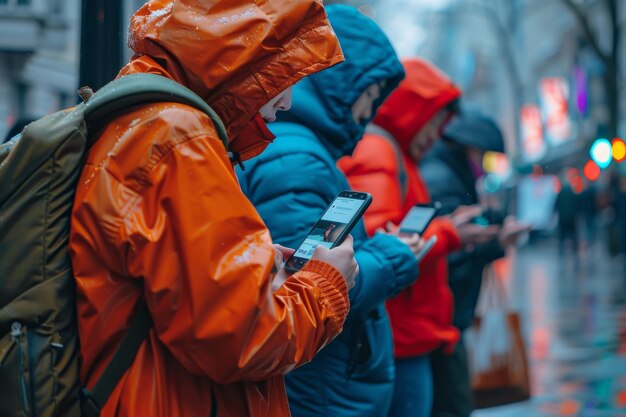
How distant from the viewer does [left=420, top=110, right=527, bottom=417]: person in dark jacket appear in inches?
214

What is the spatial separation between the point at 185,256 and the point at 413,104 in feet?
11.4

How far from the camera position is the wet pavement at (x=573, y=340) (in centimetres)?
832

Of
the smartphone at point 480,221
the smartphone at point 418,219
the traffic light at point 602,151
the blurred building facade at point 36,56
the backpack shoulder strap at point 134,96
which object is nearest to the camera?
the backpack shoulder strap at point 134,96

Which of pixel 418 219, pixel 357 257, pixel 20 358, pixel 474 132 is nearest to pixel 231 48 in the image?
pixel 20 358

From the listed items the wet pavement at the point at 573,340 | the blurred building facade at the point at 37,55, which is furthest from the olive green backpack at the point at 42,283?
the wet pavement at the point at 573,340

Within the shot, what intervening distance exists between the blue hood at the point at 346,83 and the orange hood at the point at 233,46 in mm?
1227

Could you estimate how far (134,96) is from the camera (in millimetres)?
2275

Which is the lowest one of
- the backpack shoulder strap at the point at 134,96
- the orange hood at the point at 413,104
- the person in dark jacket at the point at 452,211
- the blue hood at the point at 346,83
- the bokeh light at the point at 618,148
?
the bokeh light at the point at 618,148

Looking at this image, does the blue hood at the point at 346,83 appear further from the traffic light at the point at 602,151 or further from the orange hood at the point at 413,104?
the traffic light at the point at 602,151

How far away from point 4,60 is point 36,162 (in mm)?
4381

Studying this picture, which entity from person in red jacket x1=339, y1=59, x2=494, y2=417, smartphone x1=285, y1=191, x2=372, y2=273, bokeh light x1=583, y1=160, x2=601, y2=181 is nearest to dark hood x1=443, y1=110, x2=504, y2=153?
person in red jacket x1=339, y1=59, x2=494, y2=417

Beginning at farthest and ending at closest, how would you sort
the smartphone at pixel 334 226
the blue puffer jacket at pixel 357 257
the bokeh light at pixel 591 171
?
the bokeh light at pixel 591 171
the blue puffer jacket at pixel 357 257
the smartphone at pixel 334 226

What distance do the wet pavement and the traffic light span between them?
95.6 inches

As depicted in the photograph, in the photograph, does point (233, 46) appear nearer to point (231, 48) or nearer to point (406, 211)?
point (231, 48)
